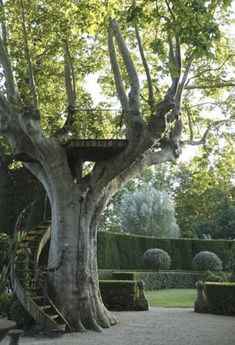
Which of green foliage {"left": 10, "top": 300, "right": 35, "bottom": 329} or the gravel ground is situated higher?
green foliage {"left": 10, "top": 300, "right": 35, "bottom": 329}

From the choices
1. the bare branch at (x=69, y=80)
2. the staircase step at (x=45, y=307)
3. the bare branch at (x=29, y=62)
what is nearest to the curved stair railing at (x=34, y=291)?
the staircase step at (x=45, y=307)

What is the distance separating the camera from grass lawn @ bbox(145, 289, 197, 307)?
62.0 ft

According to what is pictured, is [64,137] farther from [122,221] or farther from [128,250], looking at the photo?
[122,221]

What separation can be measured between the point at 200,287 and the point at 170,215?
91.4ft

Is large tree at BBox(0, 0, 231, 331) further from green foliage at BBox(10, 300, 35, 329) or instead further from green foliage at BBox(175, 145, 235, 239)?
green foliage at BBox(175, 145, 235, 239)

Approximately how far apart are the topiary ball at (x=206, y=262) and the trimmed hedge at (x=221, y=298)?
12.7 metres

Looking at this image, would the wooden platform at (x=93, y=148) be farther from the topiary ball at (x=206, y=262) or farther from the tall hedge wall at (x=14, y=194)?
the topiary ball at (x=206, y=262)

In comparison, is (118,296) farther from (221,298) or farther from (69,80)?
(69,80)

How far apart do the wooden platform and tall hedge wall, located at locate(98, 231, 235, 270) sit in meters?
12.4

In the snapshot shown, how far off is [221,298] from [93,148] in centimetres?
708

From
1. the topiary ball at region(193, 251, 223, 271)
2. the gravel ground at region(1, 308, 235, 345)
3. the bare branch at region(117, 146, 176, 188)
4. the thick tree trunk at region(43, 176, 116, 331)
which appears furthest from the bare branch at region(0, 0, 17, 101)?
the topiary ball at region(193, 251, 223, 271)

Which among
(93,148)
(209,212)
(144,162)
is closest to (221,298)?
(144,162)

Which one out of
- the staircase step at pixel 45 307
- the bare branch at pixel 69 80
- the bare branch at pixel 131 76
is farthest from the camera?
the bare branch at pixel 69 80

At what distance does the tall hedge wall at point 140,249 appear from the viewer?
83.4 ft
